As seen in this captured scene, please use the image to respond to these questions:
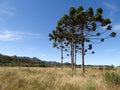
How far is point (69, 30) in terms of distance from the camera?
114 ft

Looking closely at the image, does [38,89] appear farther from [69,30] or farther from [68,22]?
[69,30]

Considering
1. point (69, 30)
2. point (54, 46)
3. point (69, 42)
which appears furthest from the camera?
point (54, 46)

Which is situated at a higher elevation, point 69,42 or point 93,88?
point 69,42

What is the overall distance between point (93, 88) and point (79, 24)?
70.6 feet

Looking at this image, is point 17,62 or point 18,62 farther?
point 18,62

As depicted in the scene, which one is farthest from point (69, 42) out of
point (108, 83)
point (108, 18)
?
point (108, 83)

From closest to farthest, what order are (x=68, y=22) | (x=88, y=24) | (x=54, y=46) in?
(x=88, y=24) < (x=68, y=22) < (x=54, y=46)

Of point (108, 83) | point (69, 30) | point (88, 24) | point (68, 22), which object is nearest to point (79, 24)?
point (88, 24)

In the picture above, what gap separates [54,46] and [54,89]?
120 feet

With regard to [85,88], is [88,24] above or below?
above

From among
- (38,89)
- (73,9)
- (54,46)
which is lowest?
(38,89)

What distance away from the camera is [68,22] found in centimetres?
3178

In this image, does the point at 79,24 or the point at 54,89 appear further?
the point at 79,24

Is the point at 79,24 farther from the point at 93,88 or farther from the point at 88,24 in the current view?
the point at 93,88
